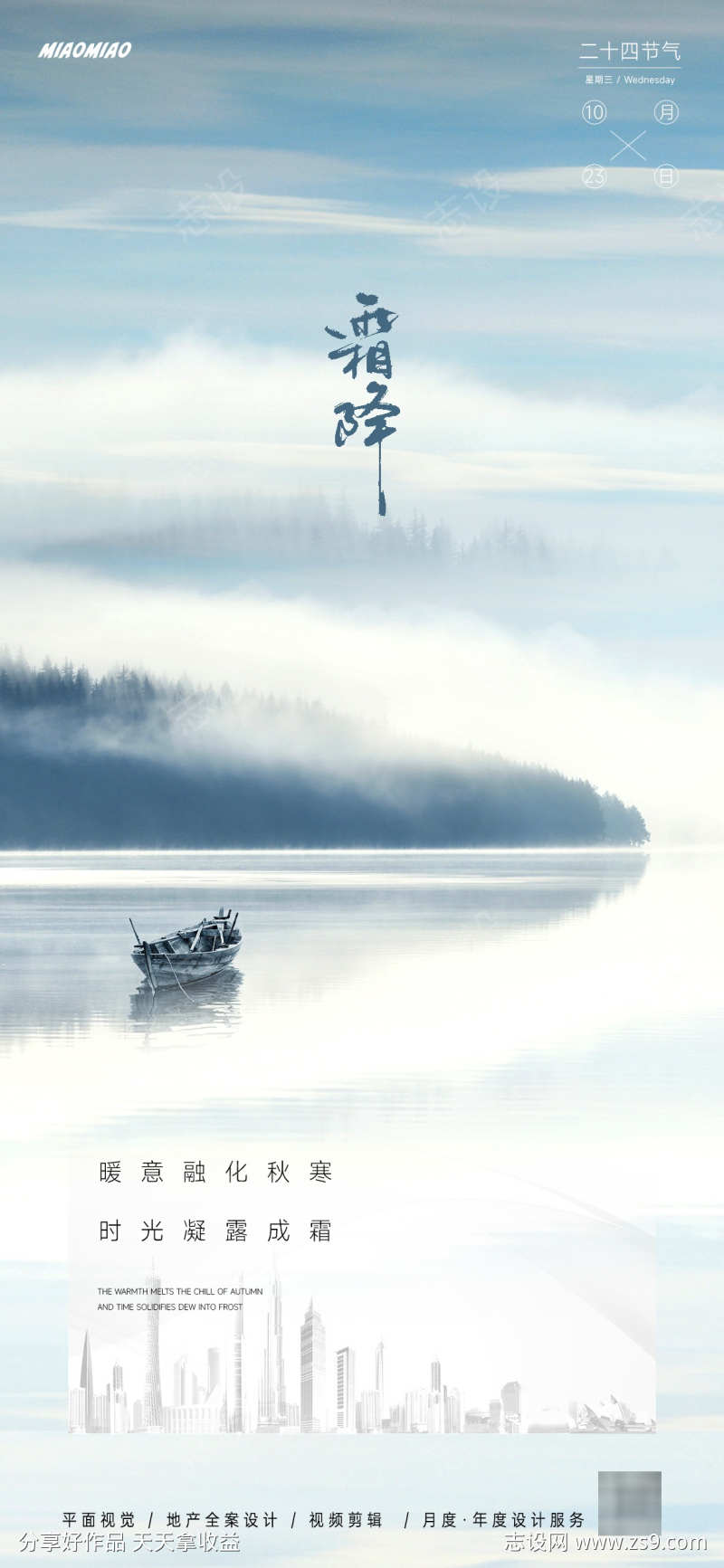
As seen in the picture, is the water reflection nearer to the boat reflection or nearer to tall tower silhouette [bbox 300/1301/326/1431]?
the boat reflection

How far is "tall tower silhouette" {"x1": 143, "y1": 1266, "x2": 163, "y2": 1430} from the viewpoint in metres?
6.60

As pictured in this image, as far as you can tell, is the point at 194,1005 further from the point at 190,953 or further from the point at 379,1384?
the point at 379,1384

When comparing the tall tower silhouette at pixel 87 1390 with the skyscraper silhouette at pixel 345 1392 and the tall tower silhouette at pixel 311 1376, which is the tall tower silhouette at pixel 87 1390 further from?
the skyscraper silhouette at pixel 345 1392

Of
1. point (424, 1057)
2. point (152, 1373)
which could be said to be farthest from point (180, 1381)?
point (424, 1057)

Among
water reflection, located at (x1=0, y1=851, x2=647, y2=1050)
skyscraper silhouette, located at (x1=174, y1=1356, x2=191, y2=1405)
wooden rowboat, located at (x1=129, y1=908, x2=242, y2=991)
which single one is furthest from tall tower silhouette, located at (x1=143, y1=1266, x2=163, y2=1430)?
wooden rowboat, located at (x1=129, y1=908, x2=242, y2=991)

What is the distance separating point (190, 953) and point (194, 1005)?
2.40 feet

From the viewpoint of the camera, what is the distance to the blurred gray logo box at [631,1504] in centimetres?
642

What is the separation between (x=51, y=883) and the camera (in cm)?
3509

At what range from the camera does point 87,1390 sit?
676 centimetres

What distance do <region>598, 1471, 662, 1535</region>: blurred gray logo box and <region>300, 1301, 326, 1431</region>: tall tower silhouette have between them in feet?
3.97

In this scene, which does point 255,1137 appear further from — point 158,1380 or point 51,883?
point 51,883

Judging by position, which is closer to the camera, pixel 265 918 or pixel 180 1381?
pixel 180 1381

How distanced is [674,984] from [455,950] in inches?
212

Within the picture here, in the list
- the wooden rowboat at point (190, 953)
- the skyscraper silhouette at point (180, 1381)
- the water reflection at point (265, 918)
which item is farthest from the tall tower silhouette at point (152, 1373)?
the wooden rowboat at point (190, 953)
